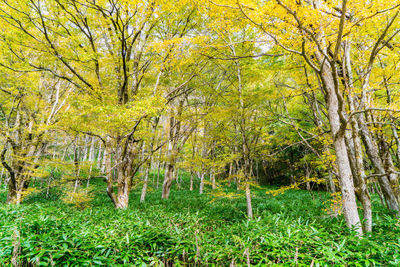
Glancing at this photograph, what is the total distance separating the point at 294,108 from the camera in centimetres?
1227

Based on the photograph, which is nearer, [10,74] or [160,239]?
[160,239]

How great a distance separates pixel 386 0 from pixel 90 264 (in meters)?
5.48

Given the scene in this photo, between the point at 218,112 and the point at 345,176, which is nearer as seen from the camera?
the point at 345,176

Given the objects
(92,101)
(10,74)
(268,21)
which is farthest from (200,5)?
(10,74)

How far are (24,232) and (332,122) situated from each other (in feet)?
20.2

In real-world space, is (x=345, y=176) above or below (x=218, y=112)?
below

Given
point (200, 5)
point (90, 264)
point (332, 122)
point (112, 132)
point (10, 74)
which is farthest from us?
point (10, 74)

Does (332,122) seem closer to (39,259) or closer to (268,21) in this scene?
(268,21)

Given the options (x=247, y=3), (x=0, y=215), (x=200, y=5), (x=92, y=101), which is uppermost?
(x=200, y=5)

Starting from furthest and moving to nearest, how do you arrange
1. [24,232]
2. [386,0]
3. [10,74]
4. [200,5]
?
[10,74] < [200,5] < [24,232] < [386,0]

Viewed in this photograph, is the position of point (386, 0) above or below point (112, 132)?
above

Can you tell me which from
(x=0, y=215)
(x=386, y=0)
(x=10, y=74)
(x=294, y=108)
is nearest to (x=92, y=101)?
(x=0, y=215)

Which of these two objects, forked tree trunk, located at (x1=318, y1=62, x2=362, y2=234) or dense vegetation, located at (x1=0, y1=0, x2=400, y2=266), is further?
forked tree trunk, located at (x1=318, y1=62, x2=362, y2=234)

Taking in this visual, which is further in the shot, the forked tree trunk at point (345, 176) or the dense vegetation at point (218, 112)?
the forked tree trunk at point (345, 176)
